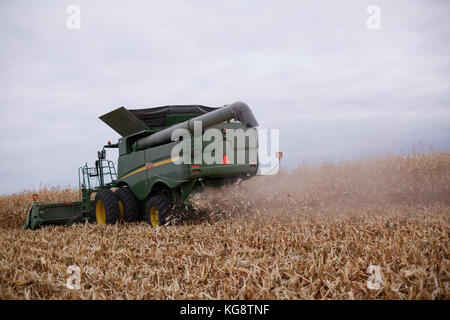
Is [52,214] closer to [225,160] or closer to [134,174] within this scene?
[134,174]

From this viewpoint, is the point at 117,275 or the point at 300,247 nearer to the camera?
the point at 117,275

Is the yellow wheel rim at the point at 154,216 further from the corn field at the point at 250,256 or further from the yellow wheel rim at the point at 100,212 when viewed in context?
the yellow wheel rim at the point at 100,212

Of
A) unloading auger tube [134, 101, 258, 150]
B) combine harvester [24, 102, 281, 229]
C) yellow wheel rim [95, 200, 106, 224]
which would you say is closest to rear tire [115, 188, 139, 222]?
combine harvester [24, 102, 281, 229]

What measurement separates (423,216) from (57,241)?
20.0 ft

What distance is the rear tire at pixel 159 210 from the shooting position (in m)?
6.38

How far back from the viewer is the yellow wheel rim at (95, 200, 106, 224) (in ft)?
27.7

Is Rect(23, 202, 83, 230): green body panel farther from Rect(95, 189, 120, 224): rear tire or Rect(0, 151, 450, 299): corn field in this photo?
Rect(0, 151, 450, 299): corn field

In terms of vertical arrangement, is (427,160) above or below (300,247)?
above

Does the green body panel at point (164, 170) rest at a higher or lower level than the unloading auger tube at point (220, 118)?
lower

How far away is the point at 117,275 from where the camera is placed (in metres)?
3.48

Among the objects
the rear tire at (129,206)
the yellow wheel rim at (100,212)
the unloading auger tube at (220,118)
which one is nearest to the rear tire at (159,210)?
the rear tire at (129,206)

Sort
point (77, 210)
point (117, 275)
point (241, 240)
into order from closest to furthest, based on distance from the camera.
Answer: point (117, 275), point (241, 240), point (77, 210)
